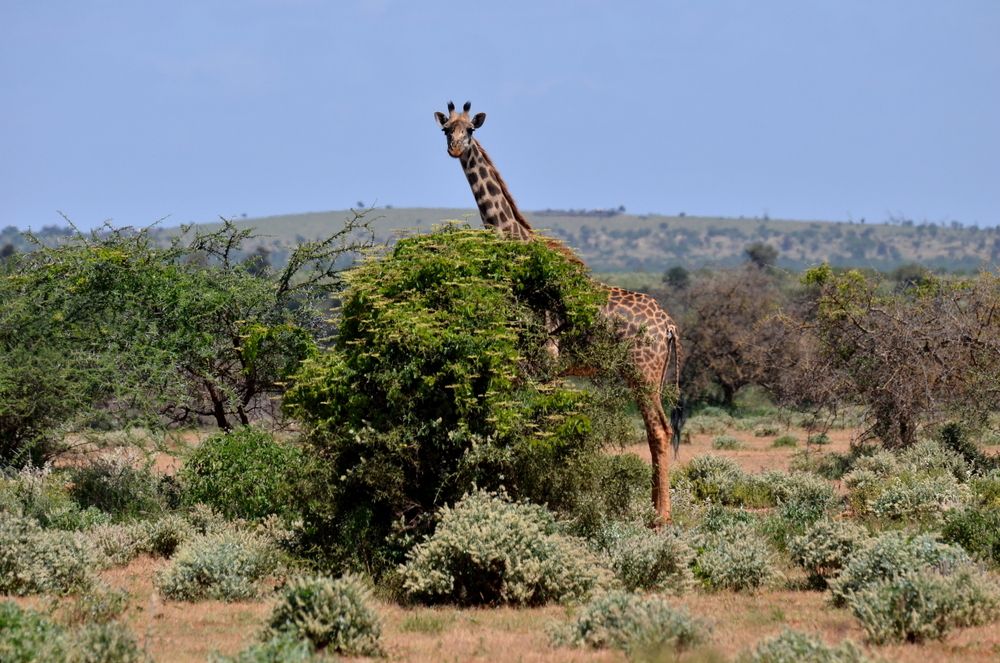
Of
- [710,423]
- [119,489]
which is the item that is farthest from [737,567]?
[710,423]

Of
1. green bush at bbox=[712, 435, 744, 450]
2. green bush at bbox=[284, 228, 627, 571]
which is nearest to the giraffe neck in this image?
green bush at bbox=[284, 228, 627, 571]

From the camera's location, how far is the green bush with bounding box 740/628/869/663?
812cm

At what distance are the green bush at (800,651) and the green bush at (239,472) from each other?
842 cm

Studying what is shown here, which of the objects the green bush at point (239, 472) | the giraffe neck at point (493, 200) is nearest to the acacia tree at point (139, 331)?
the green bush at point (239, 472)

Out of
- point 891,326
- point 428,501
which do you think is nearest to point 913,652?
point 428,501

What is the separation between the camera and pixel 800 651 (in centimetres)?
827

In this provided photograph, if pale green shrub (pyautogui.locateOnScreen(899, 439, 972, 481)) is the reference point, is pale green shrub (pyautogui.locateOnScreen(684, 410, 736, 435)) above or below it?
below

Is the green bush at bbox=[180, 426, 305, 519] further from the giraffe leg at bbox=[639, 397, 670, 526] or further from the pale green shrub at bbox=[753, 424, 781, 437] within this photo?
the pale green shrub at bbox=[753, 424, 781, 437]

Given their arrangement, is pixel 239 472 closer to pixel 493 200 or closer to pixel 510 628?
pixel 493 200

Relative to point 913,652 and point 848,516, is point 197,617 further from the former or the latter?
point 848,516

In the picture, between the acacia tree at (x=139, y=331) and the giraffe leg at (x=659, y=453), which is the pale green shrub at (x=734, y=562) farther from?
the acacia tree at (x=139, y=331)

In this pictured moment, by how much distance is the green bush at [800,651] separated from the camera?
8117 millimetres

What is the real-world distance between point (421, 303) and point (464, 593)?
303 cm

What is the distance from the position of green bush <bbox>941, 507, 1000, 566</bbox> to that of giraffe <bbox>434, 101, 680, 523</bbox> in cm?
336
